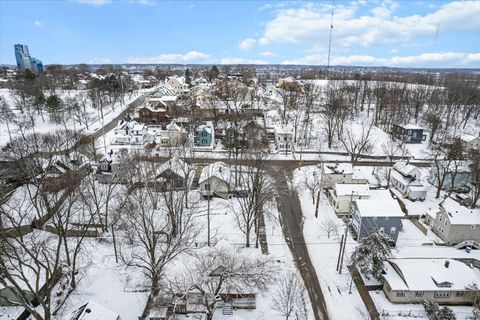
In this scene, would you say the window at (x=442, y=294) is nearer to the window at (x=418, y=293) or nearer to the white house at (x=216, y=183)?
the window at (x=418, y=293)

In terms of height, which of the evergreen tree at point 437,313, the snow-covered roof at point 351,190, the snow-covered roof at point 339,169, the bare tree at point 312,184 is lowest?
the evergreen tree at point 437,313

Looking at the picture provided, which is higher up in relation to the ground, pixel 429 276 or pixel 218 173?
pixel 218 173

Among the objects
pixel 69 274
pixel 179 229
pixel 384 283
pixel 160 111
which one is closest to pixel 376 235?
pixel 384 283

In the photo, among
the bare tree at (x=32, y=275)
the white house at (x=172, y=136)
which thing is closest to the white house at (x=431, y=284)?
the bare tree at (x=32, y=275)

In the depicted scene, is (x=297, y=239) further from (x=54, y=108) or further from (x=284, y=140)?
(x=54, y=108)

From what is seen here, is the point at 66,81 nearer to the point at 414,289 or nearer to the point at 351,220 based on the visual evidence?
the point at 351,220

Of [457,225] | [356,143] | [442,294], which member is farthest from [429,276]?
[356,143]
